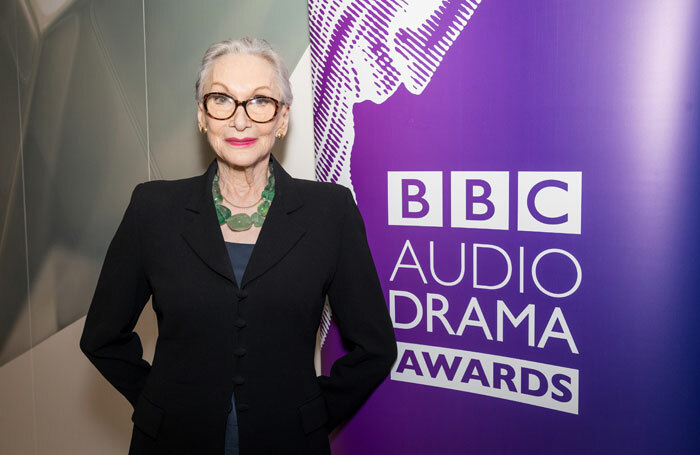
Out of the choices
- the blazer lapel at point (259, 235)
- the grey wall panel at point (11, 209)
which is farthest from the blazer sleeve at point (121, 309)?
the grey wall panel at point (11, 209)

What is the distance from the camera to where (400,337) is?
165 cm

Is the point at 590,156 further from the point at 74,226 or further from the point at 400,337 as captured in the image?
the point at 74,226

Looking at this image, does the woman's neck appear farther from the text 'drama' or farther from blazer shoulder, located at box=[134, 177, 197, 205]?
the text 'drama'

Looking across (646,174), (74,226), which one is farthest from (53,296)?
(646,174)

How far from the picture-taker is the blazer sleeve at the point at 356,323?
152cm

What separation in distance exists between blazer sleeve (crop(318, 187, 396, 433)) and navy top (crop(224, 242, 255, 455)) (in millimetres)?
240

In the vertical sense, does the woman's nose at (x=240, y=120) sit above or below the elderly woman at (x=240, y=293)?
above

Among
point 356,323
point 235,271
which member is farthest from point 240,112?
point 356,323

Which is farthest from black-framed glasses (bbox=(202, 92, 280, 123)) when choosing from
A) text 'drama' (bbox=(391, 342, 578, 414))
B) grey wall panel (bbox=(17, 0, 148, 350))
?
grey wall panel (bbox=(17, 0, 148, 350))

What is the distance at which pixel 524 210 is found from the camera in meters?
1.42

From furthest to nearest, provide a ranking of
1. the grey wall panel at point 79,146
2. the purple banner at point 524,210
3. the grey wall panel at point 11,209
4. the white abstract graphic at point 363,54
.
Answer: the grey wall panel at point 11,209 → the grey wall panel at point 79,146 → the white abstract graphic at point 363,54 → the purple banner at point 524,210

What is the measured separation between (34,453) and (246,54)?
237cm

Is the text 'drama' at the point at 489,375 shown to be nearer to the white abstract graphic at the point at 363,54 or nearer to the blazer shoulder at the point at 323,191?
the white abstract graphic at the point at 363,54

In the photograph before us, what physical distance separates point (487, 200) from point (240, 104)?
668 mm
